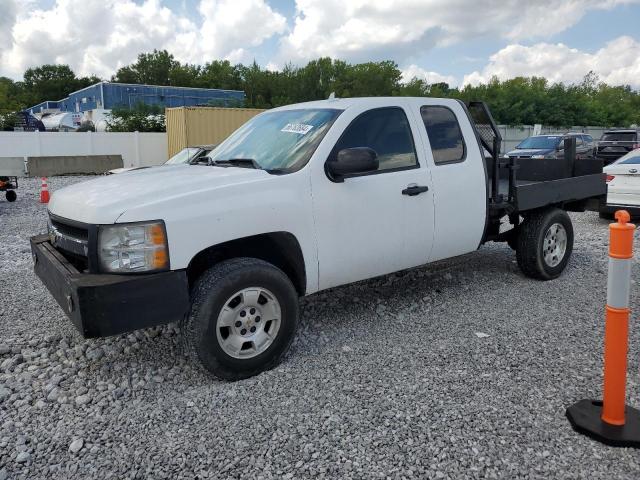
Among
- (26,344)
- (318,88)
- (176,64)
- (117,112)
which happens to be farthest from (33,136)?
(176,64)

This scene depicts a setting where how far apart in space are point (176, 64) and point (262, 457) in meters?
96.0

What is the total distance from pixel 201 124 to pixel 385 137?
20.1 m

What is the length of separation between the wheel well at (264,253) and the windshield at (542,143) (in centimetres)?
1720

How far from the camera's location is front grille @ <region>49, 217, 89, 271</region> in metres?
3.57

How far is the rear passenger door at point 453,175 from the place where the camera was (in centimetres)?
488

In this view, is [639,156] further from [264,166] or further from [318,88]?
[318,88]

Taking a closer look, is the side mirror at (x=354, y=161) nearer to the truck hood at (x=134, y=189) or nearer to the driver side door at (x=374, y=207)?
the driver side door at (x=374, y=207)

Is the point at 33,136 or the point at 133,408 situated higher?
the point at 33,136

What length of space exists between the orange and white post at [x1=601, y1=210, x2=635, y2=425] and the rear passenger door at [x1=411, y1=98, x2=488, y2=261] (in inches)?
78.6

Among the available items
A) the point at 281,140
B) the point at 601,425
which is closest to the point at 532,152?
the point at 281,140

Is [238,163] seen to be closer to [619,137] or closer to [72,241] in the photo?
[72,241]

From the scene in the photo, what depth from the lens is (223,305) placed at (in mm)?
3576

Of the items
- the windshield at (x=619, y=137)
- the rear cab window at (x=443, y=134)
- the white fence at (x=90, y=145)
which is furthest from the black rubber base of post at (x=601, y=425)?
the white fence at (x=90, y=145)

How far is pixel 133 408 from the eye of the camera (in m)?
3.48
